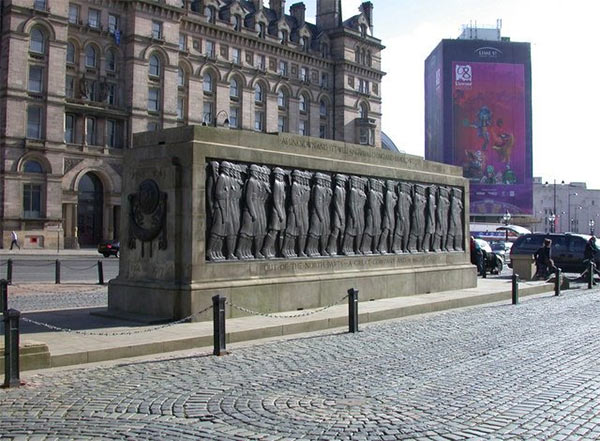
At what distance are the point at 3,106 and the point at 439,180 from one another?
41.6 meters

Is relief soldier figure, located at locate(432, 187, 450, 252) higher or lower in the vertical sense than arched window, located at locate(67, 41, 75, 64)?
lower

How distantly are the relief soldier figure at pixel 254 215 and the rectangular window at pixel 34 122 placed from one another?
1718 inches

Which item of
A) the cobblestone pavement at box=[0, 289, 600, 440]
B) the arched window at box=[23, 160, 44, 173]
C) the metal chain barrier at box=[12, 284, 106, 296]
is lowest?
the cobblestone pavement at box=[0, 289, 600, 440]

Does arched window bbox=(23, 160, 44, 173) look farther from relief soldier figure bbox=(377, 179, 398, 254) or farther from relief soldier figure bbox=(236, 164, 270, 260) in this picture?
relief soldier figure bbox=(236, 164, 270, 260)

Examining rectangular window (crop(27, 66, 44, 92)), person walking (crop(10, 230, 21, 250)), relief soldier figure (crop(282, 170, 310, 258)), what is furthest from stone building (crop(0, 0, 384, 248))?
relief soldier figure (crop(282, 170, 310, 258))

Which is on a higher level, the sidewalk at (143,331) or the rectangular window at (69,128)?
the rectangular window at (69,128)

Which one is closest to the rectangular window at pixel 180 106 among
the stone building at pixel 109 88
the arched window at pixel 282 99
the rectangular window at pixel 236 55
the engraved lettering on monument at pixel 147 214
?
the stone building at pixel 109 88

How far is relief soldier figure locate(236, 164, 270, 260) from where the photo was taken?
14023mm

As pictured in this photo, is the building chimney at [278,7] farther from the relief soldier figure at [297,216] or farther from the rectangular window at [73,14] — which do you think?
the relief soldier figure at [297,216]

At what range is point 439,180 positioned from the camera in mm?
20406

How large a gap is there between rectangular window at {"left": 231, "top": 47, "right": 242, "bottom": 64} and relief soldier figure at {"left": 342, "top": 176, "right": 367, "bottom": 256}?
56079mm

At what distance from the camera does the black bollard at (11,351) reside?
811cm

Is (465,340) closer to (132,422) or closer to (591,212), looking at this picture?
(132,422)

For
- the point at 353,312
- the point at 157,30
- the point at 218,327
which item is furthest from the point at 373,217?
the point at 157,30
